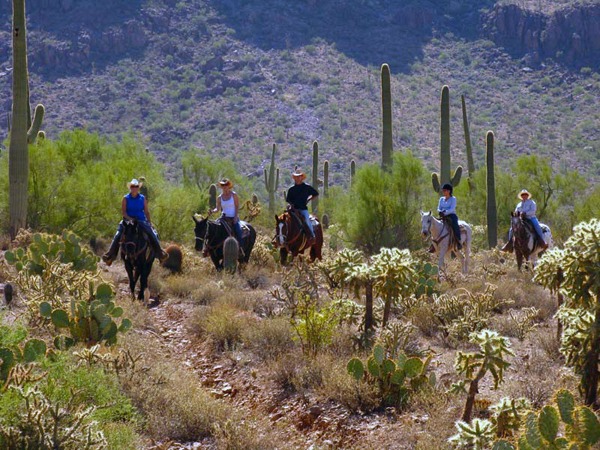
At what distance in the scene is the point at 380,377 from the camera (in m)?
8.24

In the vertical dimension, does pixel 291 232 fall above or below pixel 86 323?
above

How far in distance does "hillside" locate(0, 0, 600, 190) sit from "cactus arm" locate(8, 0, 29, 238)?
4475 cm

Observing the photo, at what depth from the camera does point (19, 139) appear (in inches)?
817

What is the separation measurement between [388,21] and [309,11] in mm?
9953

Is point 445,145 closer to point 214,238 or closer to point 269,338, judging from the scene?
point 214,238

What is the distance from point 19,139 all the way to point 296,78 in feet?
208

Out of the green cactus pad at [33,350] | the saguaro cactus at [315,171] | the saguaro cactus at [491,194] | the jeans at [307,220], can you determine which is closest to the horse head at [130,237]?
the jeans at [307,220]

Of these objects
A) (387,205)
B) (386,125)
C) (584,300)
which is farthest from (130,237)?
(386,125)

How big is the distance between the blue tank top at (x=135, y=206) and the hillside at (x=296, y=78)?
165ft

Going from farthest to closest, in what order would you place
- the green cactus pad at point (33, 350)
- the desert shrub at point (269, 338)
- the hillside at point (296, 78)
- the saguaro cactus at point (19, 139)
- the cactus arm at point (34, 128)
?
1. the hillside at point (296, 78)
2. the cactus arm at point (34, 128)
3. the saguaro cactus at point (19, 139)
4. the desert shrub at point (269, 338)
5. the green cactus pad at point (33, 350)

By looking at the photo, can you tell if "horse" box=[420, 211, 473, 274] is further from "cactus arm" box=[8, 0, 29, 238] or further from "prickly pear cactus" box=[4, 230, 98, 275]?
"cactus arm" box=[8, 0, 29, 238]

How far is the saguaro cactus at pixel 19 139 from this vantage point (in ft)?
67.5

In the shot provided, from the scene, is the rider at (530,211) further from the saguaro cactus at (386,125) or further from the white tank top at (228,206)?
the saguaro cactus at (386,125)

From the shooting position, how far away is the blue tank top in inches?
549
